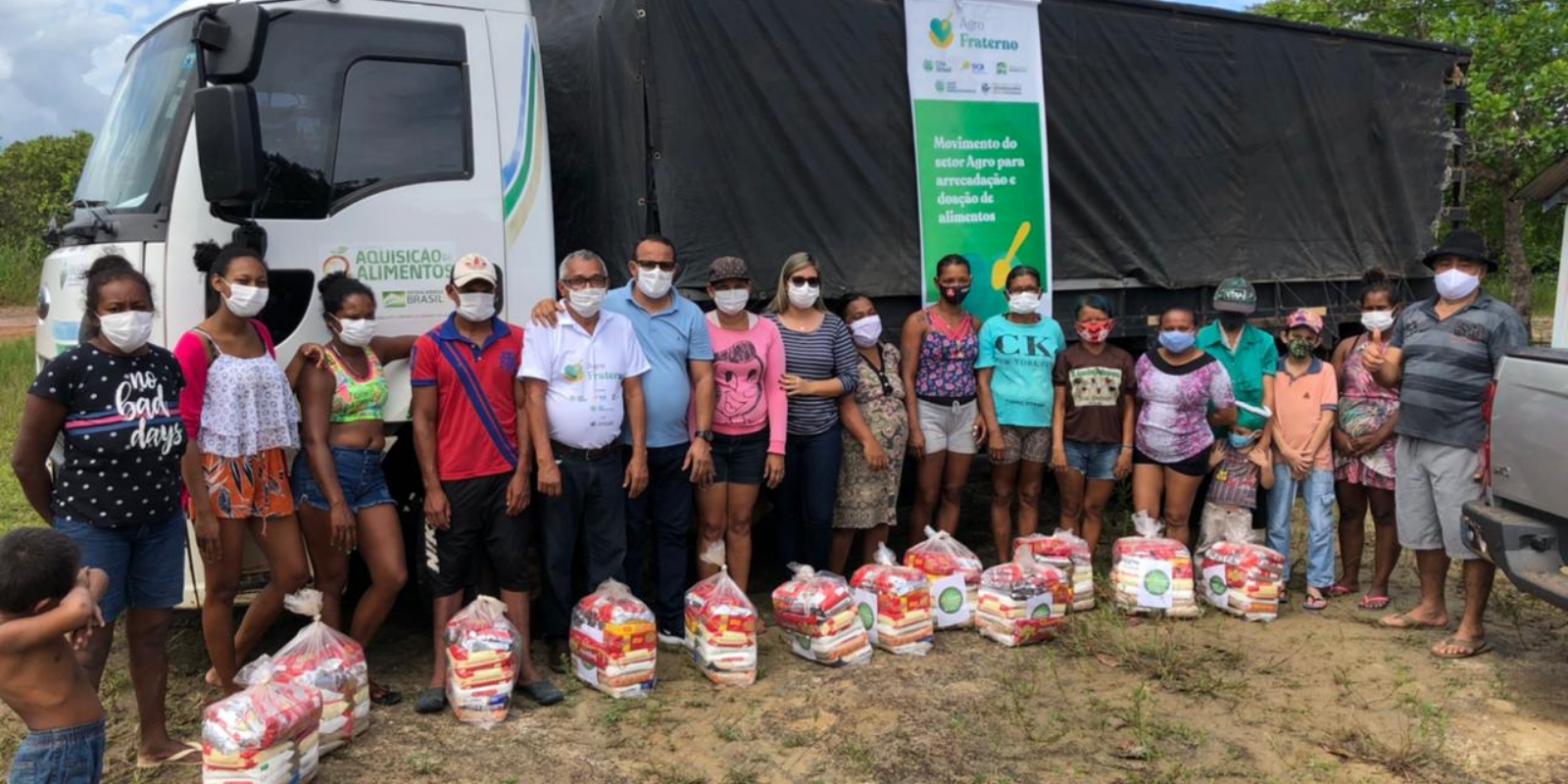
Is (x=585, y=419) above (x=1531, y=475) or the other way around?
above

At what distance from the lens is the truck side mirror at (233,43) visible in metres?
3.77

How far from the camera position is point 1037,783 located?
139 inches

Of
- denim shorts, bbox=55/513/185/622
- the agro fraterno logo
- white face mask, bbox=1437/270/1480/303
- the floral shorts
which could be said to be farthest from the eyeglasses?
white face mask, bbox=1437/270/1480/303

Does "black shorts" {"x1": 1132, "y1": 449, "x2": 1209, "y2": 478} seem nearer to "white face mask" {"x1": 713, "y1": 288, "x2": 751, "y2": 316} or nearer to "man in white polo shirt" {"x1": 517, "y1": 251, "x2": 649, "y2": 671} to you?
"white face mask" {"x1": 713, "y1": 288, "x2": 751, "y2": 316}

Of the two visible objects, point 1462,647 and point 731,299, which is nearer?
point 731,299

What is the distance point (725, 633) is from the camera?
13.9 ft

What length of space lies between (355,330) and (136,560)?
1000mm

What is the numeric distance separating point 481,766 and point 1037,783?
5.84ft

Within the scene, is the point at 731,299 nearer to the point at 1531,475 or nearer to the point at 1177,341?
the point at 1177,341

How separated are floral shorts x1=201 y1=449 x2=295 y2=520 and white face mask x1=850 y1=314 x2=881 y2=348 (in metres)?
2.36

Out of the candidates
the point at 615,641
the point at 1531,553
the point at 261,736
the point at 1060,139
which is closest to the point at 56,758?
the point at 261,736

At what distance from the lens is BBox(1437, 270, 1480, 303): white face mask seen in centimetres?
461

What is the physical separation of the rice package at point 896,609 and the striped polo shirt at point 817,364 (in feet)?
2.22

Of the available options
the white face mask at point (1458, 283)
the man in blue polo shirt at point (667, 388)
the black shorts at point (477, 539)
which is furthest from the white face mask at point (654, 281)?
the white face mask at point (1458, 283)
